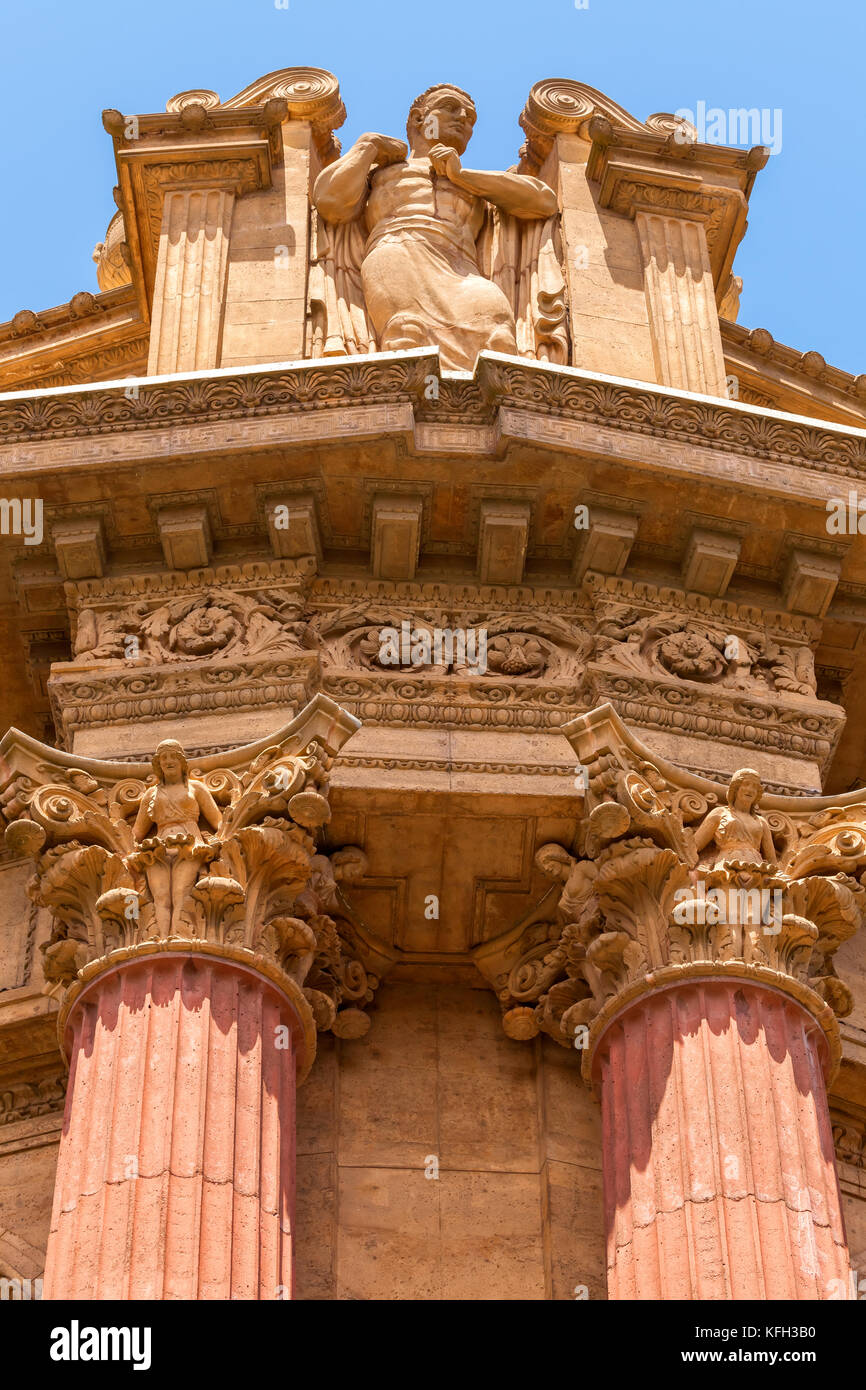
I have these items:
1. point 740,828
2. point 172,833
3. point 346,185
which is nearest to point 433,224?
point 346,185

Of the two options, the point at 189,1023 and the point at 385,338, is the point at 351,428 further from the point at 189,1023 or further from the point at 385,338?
the point at 189,1023

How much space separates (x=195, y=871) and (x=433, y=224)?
32.3 feet

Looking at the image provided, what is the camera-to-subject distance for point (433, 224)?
85.8 ft

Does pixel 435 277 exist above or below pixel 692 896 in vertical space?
above

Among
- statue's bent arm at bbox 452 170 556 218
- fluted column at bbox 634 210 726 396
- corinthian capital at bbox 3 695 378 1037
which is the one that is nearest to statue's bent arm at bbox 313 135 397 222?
statue's bent arm at bbox 452 170 556 218

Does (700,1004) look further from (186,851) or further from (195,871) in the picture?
(186,851)

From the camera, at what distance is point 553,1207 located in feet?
63.5

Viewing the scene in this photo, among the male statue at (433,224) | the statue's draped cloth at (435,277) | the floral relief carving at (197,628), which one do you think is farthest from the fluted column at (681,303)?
the floral relief carving at (197,628)

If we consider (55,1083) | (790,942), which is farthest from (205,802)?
(790,942)

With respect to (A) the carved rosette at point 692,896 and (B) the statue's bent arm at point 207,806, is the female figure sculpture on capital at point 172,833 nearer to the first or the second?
(B) the statue's bent arm at point 207,806

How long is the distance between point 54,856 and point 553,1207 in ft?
15.0

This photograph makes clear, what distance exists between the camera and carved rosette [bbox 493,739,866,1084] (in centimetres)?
1864

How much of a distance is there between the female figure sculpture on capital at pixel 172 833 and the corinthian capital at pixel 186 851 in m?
0.01

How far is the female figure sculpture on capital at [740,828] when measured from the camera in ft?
62.6
